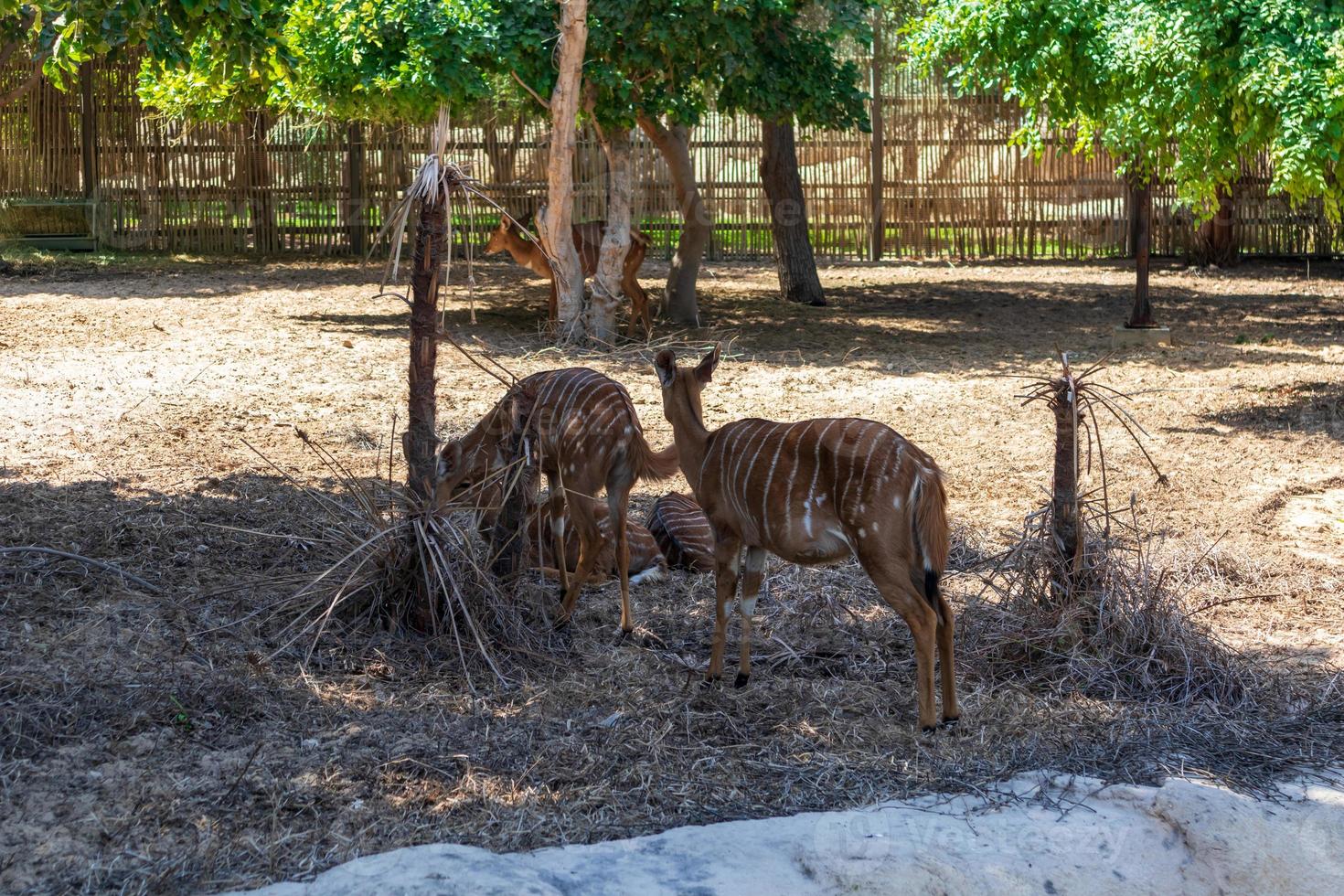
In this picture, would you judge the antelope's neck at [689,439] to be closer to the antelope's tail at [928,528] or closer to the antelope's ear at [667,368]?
the antelope's ear at [667,368]

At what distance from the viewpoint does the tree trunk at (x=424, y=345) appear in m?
4.45

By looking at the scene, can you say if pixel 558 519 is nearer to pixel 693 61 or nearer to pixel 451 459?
pixel 451 459

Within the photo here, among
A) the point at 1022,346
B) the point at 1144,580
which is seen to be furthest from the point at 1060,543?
the point at 1022,346

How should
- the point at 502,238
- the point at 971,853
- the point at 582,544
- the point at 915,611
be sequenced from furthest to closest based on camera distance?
the point at 502,238 → the point at 582,544 → the point at 915,611 → the point at 971,853

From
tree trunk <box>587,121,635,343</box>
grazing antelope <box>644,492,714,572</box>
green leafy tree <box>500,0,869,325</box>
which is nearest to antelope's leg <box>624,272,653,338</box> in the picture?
tree trunk <box>587,121,635,343</box>

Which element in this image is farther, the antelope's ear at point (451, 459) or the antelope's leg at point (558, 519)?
the antelope's ear at point (451, 459)

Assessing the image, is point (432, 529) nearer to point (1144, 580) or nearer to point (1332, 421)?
point (1144, 580)

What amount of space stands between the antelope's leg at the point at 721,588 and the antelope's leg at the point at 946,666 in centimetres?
67

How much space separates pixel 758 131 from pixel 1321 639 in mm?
11594

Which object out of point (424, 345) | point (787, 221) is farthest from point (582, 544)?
point (787, 221)

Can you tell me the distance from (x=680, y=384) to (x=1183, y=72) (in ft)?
13.7


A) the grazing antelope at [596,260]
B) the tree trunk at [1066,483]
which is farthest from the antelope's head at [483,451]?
the grazing antelope at [596,260]

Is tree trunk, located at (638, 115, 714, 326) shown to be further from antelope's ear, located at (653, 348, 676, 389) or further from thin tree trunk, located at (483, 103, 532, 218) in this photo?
antelope's ear, located at (653, 348, 676, 389)

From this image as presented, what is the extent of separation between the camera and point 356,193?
618 inches
